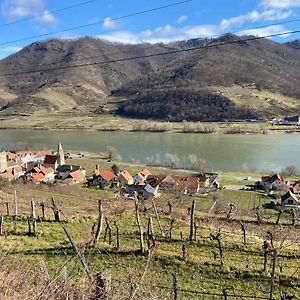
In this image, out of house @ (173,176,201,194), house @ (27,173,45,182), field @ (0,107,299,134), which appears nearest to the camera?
house @ (173,176,201,194)

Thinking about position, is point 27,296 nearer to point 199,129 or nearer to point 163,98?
point 199,129

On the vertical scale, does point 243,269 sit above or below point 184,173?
above

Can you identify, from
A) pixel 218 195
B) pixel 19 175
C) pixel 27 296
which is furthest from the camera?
pixel 19 175

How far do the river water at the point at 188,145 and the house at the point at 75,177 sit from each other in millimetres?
8889

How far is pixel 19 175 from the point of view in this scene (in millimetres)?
28969

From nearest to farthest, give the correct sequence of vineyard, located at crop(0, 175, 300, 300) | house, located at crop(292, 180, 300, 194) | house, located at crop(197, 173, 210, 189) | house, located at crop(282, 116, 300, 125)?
vineyard, located at crop(0, 175, 300, 300)
house, located at crop(292, 180, 300, 194)
house, located at crop(197, 173, 210, 189)
house, located at crop(282, 116, 300, 125)

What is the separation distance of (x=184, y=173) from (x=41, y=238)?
22.9 m

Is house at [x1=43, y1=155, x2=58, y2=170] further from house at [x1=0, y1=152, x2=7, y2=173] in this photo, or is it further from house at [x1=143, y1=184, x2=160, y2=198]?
house at [x1=143, y1=184, x2=160, y2=198]

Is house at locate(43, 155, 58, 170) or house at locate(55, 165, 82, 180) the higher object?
house at locate(43, 155, 58, 170)

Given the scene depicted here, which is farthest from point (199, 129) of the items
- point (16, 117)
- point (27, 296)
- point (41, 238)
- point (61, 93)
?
point (61, 93)

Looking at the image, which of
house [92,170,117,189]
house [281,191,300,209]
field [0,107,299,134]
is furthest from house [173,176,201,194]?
field [0,107,299,134]

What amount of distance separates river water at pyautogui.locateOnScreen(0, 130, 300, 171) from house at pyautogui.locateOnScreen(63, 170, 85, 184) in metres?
8.89

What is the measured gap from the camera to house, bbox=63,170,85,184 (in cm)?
2686

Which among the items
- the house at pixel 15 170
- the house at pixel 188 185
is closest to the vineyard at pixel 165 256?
the house at pixel 188 185
